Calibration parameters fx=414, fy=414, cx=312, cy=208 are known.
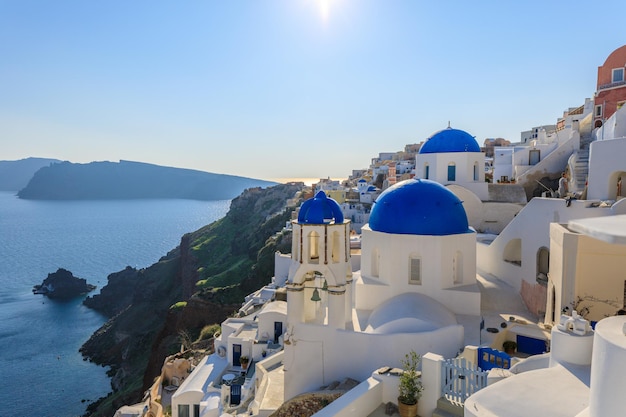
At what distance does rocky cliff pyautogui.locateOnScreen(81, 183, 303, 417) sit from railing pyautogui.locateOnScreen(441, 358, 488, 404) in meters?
33.1

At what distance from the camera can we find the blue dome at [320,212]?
1181 cm

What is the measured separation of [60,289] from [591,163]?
254 feet

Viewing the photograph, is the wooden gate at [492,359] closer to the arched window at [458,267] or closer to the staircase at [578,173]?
the arched window at [458,267]

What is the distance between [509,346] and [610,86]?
19.1 metres

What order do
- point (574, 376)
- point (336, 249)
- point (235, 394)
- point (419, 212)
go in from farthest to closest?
point (235, 394) → point (419, 212) → point (336, 249) → point (574, 376)

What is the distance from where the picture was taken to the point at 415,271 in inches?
518

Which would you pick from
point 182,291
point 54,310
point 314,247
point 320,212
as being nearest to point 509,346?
point 314,247

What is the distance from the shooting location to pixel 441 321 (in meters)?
11.5

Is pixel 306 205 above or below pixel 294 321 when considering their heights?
above

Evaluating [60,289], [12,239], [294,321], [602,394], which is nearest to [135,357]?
[60,289]

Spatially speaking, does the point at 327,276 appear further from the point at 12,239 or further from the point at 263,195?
the point at 12,239

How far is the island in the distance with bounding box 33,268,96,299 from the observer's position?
227 feet

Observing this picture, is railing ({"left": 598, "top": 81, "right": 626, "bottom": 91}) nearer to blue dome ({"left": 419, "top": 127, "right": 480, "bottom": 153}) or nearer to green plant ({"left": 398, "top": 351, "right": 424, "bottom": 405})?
blue dome ({"left": 419, "top": 127, "right": 480, "bottom": 153})

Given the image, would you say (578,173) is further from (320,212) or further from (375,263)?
(320,212)
